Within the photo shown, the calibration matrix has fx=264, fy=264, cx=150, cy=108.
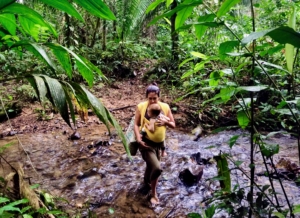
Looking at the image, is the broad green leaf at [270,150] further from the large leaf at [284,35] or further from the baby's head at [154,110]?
the baby's head at [154,110]

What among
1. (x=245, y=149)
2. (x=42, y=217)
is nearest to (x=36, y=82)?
(x=42, y=217)

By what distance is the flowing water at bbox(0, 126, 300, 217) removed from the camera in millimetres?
3295

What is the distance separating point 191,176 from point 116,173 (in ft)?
3.86

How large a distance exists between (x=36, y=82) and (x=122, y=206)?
2737 millimetres

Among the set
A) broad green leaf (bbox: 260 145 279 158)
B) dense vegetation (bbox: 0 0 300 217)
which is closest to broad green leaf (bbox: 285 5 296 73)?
dense vegetation (bbox: 0 0 300 217)

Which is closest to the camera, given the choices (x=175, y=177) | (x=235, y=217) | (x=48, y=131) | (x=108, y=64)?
(x=235, y=217)

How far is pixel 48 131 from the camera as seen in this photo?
579 cm

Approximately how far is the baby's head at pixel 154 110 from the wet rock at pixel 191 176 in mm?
1098

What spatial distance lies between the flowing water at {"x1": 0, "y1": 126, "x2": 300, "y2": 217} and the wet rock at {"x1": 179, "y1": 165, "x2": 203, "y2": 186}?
2.5 inches

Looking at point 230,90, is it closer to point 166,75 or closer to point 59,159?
Answer: point 59,159

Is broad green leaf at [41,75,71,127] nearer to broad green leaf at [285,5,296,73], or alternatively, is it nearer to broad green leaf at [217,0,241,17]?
broad green leaf at [217,0,241,17]

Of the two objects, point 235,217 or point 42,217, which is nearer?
point 235,217

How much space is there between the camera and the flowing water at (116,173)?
3295 millimetres

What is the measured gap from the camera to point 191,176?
3.78 meters
